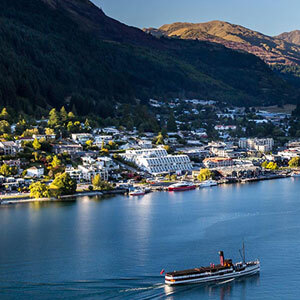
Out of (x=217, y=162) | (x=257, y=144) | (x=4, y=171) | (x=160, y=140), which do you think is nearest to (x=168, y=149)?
(x=160, y=140)

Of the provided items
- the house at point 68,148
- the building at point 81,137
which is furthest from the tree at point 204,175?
the building at point 81,137

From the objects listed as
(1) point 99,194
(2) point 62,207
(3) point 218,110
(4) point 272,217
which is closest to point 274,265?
(4) point 272,217

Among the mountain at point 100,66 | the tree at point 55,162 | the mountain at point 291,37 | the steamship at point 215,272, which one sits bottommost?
the steamship at point 215,272

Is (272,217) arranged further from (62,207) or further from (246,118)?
(246,118)

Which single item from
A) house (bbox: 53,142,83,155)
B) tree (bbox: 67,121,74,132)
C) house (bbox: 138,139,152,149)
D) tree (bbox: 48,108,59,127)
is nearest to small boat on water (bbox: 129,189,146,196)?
house (bbox: 53,142,83,155)

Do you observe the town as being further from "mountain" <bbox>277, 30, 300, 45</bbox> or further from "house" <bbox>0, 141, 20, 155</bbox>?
"mountain" <bbox>277, 30, 300, 45</bbox>

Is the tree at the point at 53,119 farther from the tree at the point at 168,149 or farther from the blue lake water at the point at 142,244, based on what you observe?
the blue lake water at the point at 142,244

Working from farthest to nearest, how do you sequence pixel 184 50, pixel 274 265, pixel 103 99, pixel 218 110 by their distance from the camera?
1. pixel 184 50
2. pixel 218 110
3. pixel 103 99
4. pixel 274 265
